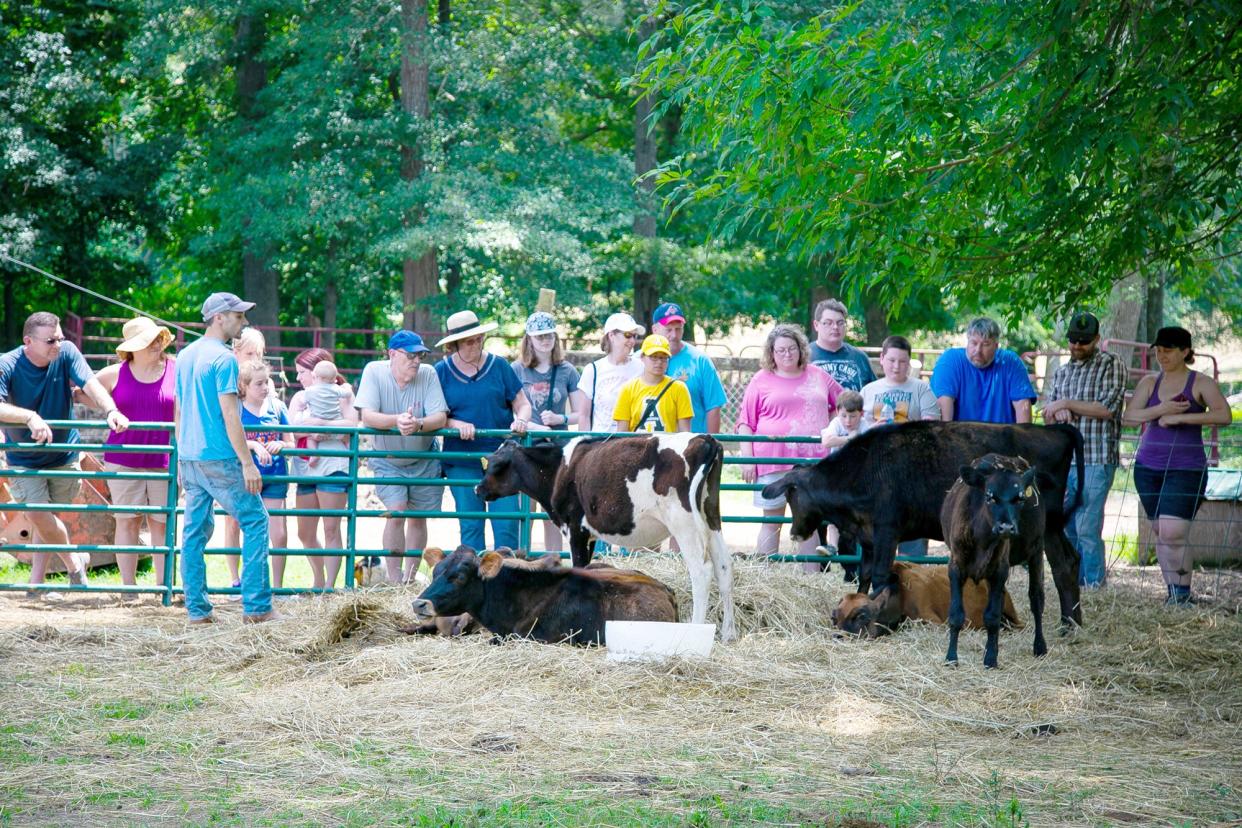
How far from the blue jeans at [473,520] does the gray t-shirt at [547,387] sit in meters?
0.64

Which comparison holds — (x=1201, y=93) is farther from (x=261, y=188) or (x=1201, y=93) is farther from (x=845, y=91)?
(x=261, y=188)

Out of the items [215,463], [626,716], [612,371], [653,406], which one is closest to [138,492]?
[215,463]

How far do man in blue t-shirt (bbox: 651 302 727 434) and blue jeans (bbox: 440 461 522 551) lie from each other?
147 cm

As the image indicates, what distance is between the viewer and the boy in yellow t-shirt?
9.02 m

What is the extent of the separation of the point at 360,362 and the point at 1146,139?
22.7m

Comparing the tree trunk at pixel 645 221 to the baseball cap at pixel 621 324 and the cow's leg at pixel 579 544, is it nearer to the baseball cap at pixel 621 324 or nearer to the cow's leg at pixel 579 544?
the baseball cap at pixel 621 324

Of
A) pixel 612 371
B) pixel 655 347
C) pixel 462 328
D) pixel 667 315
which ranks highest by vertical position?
pixel 667 315

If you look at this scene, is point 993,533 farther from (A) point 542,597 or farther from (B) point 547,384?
(B) point 547,384

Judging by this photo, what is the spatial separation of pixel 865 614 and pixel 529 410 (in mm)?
2852

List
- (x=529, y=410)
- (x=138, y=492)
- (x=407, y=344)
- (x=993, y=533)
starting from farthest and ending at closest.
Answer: (x=138, y=492) < (x=529, y=410) < (x=407, y=344) < (x=993, y=533)

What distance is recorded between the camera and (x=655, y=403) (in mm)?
9016

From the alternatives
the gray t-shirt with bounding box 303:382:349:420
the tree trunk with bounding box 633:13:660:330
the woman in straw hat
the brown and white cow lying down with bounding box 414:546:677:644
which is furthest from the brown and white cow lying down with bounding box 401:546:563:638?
the tree trunk with bounding box 633:13:660:330

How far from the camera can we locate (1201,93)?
7.98 meters

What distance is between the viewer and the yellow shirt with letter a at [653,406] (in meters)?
9.04
